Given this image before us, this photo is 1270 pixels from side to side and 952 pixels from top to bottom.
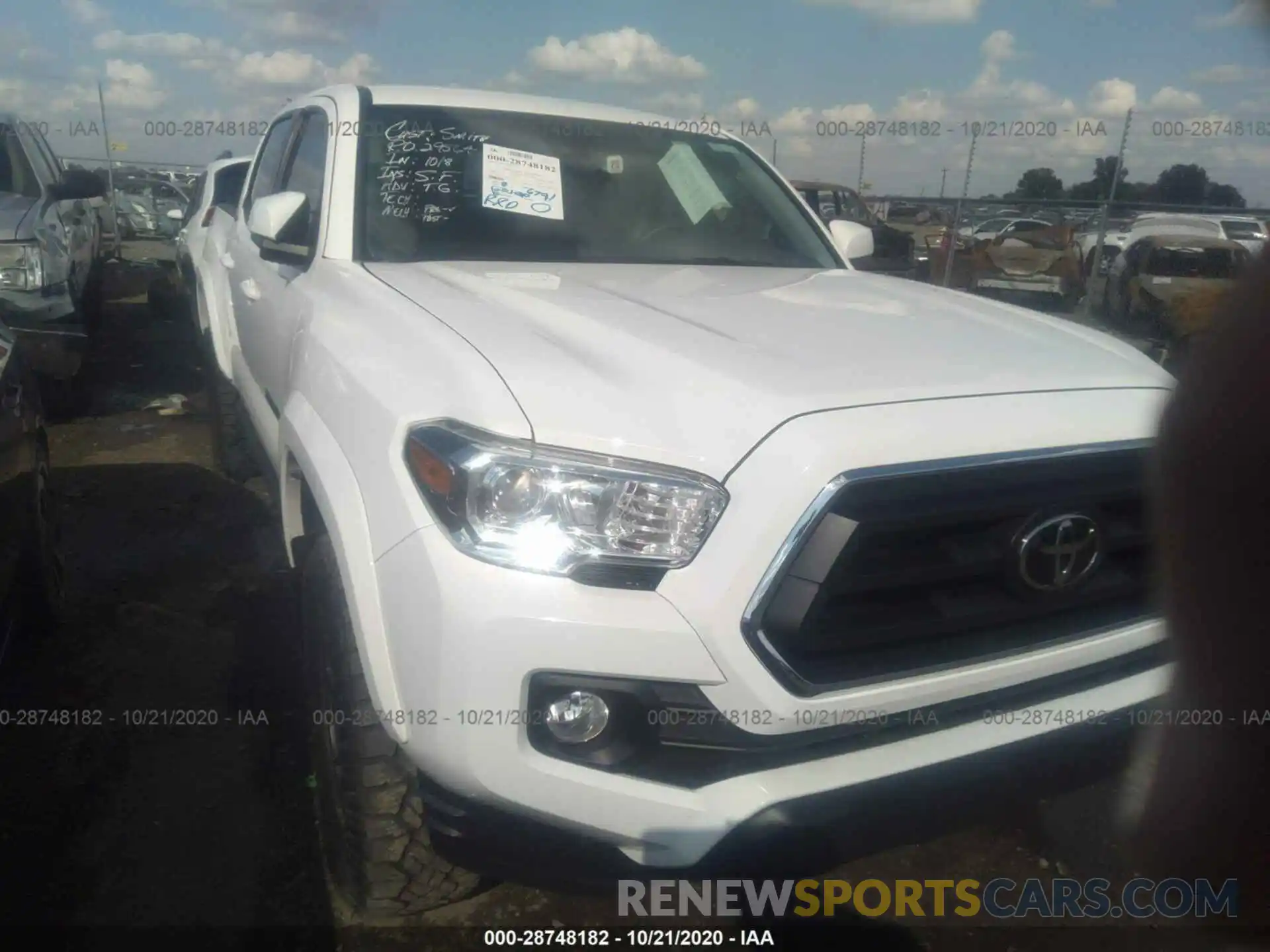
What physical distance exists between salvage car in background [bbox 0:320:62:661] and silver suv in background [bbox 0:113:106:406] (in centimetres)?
241

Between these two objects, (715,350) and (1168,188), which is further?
(1168,188)

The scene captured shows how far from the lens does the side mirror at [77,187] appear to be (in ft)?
21.7

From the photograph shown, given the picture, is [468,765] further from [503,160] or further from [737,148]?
[737,148]

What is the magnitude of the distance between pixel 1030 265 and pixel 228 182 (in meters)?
9.45

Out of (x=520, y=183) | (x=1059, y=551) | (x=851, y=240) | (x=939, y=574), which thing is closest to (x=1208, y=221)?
(x=851, y=240)

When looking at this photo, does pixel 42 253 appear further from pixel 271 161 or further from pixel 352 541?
pixel 352 541

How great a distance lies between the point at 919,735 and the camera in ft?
6.22

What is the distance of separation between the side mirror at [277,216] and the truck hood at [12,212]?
12.9ft

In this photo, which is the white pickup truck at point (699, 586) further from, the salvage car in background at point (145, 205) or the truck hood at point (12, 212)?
the salvage car in background at point (145, 205)

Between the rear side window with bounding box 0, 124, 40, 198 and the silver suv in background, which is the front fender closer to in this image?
the silver suv in background

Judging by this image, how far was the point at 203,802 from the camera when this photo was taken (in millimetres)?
2686

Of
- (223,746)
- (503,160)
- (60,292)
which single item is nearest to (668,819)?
(223,746)

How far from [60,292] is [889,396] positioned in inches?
242

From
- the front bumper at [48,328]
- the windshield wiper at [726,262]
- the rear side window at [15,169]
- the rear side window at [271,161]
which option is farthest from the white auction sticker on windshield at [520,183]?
the rear side window at [15,169]
